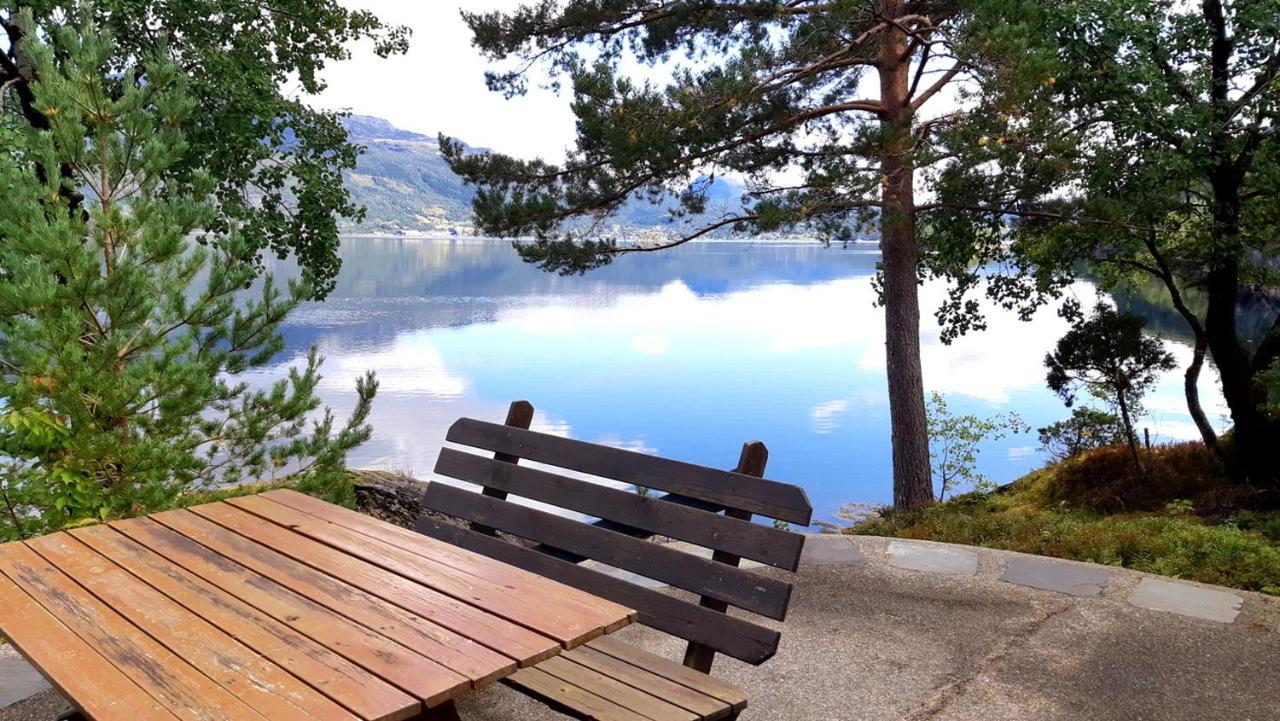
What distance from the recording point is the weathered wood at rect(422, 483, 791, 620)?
2428mm

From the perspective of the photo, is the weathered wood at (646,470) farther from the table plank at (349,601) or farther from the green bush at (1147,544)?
the green bush at (1147,544)

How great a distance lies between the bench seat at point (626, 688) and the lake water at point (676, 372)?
5.85 meters

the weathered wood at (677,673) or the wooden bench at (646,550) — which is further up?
the wooden bench at (646,550)

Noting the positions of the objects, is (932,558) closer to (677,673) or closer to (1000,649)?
(1000,649)

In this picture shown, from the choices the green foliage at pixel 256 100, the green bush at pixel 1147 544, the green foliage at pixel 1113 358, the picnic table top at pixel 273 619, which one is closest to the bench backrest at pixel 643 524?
the picnic table top at pixel 273 619

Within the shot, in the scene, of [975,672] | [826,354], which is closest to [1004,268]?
[975,672]

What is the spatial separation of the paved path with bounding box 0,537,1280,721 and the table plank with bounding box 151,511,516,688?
1.06m

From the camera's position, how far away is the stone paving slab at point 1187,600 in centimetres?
413

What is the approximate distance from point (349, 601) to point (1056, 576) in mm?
3886

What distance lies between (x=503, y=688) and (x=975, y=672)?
185cm

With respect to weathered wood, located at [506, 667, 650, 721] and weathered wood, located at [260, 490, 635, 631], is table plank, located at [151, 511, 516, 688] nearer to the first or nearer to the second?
weathered wood, located at [260, 490, 635, 631]

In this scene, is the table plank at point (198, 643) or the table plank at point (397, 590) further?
the table plank at point (397, 590)

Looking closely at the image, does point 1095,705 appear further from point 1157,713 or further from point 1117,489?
point 1117,489

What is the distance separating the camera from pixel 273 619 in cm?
199
